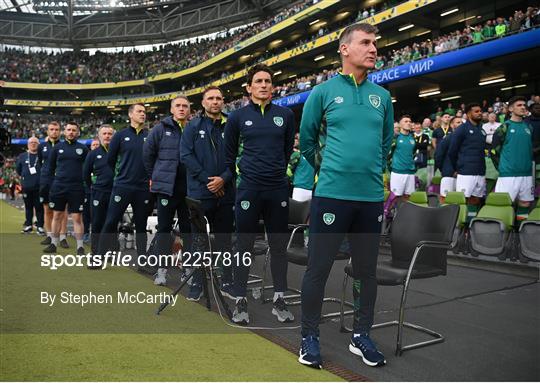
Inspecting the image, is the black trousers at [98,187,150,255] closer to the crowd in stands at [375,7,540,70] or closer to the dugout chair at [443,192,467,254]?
the dugout chair at [443,192,467,254]

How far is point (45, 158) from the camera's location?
315 inches

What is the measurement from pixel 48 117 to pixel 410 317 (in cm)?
5419

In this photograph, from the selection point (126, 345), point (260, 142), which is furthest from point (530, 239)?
point (126, 345)

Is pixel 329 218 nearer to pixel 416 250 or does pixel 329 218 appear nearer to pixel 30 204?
pixel 416 250

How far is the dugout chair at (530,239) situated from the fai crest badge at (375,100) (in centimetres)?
328

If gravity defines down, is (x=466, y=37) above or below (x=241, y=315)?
above

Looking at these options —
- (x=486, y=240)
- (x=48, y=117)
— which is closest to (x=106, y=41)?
(x=48, y=117)

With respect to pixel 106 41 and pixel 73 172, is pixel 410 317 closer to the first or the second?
pixel 73 172

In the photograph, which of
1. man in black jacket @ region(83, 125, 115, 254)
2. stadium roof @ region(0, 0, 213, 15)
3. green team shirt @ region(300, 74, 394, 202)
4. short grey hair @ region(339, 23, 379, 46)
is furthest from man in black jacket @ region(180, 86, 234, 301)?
stadium roof @ region(0, 0, 213, 15)

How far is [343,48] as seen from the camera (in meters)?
2.75

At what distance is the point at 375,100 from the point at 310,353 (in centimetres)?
153

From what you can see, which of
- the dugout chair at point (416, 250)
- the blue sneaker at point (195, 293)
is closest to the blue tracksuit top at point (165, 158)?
the blue sneaker at point (195, 293)

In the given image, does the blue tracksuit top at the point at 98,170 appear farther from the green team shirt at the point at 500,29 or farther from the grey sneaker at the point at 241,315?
the green team shirt at the point at 500,29

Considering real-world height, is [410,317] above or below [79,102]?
below
